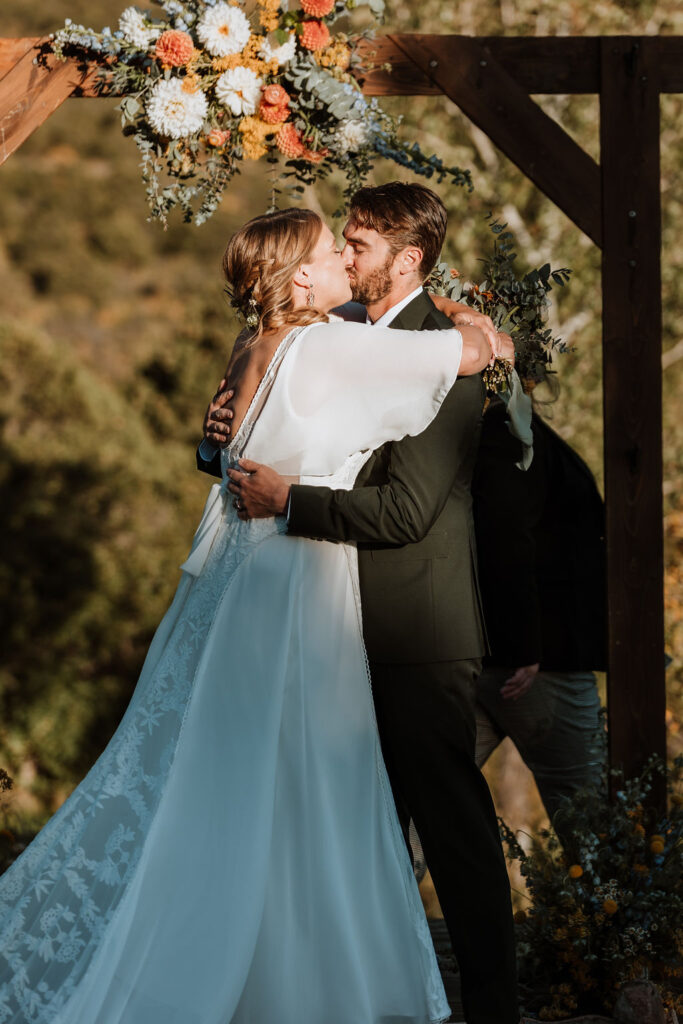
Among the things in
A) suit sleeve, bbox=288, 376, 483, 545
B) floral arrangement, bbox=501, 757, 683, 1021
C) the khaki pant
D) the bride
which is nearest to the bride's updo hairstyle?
the bride

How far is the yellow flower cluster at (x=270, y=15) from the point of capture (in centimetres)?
315

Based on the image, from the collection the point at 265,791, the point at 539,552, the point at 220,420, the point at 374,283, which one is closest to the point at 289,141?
the point at 374,283

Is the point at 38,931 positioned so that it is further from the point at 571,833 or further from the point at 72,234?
the point at 72,234

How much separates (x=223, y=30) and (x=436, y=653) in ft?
6.03

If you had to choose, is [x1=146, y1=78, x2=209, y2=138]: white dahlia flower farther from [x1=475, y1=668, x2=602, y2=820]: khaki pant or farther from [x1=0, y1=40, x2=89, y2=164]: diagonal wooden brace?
[x1=475, y1=668, x2=602, y2=820]: khaki pant

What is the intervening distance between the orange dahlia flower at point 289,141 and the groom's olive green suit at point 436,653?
3.62 ft

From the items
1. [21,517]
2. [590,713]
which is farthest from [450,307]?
[21,517]

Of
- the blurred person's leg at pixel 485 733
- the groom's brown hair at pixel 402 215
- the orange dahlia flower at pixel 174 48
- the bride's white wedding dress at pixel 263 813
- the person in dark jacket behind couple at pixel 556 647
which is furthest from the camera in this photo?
the blurred person's leg at pixel 485 733

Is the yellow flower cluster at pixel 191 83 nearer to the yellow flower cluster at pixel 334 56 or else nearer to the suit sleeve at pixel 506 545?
the yellow flower cluster at pixel 334 56

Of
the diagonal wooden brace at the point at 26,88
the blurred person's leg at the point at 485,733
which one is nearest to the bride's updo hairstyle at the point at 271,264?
the diagonal wooden brace at the point at 26,88

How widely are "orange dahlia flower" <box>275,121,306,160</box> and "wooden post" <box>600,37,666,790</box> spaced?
0.91m

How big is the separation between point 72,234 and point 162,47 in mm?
5546

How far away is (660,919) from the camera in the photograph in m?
3.02

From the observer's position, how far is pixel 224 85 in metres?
3.14
